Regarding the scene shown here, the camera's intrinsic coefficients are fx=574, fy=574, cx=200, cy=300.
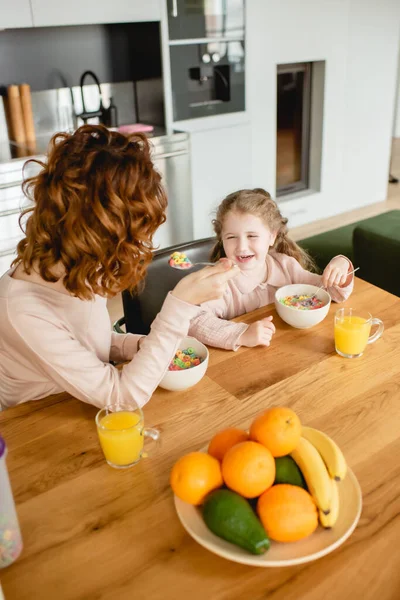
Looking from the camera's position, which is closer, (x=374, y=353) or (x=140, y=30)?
(x=374, y=353)

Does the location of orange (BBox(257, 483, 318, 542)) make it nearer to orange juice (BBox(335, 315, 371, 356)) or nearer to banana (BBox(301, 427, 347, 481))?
banana (BBox(301, 427, 347, 481))

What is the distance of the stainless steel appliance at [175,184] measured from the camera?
10.8 feet

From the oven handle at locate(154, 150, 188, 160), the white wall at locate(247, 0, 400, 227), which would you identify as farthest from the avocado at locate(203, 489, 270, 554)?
the white wall at locate(247, 0, 400, 227)

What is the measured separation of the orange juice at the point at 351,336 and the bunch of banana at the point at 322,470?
40 cm

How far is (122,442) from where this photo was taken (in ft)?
3.29

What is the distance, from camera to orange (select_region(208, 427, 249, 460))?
37.4 inches

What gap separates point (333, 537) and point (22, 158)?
2.52m

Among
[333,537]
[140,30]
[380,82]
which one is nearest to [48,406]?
[333,537]

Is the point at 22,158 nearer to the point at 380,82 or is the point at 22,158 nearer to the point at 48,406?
the point at 48,406

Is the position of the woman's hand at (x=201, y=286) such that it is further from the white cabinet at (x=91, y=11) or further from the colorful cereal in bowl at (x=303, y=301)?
the white cabinet at (x=91, y=11)

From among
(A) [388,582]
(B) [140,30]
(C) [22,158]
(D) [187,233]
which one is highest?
(B) [140,30]

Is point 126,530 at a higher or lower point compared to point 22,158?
lower

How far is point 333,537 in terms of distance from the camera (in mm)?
841

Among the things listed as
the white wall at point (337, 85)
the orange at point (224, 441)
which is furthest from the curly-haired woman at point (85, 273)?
the white wall at point (337, 85)
